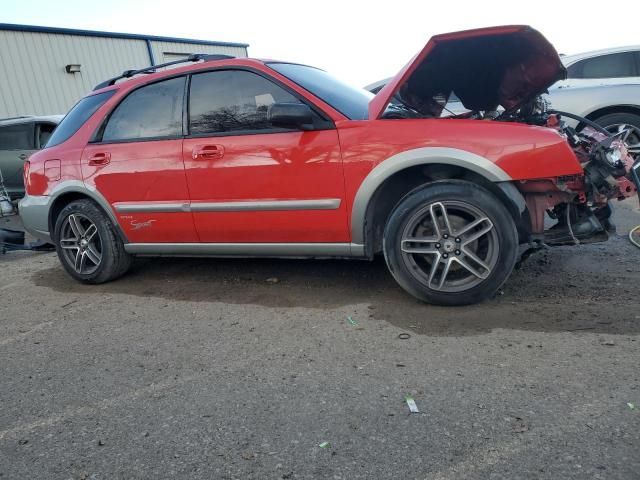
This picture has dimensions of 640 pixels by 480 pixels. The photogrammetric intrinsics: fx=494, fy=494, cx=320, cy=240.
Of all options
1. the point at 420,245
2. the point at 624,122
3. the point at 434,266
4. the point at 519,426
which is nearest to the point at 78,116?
the point at 420,245

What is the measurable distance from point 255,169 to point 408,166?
1061 mm

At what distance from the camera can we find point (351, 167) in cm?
317

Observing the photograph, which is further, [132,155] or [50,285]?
[50,285]

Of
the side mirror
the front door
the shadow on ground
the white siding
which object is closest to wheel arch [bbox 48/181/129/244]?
the shadow on ground

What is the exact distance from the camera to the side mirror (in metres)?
3.09

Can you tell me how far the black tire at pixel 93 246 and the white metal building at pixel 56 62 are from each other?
1160cm

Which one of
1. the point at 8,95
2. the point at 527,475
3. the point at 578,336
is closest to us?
the point at 527,475

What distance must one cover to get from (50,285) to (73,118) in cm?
155

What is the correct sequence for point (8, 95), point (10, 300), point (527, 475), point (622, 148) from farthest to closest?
point (8, 95)
point (10, 300)
point (622, 148)
point (527, 475)

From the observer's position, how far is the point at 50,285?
4594 mm

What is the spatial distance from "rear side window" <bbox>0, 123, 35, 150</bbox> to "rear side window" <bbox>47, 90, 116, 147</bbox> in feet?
19.4

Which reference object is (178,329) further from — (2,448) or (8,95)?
(8,95)

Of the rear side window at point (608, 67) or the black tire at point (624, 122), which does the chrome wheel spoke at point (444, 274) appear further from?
the rear side window at point (608, 67)

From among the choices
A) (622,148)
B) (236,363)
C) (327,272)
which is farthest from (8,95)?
(622,148)
